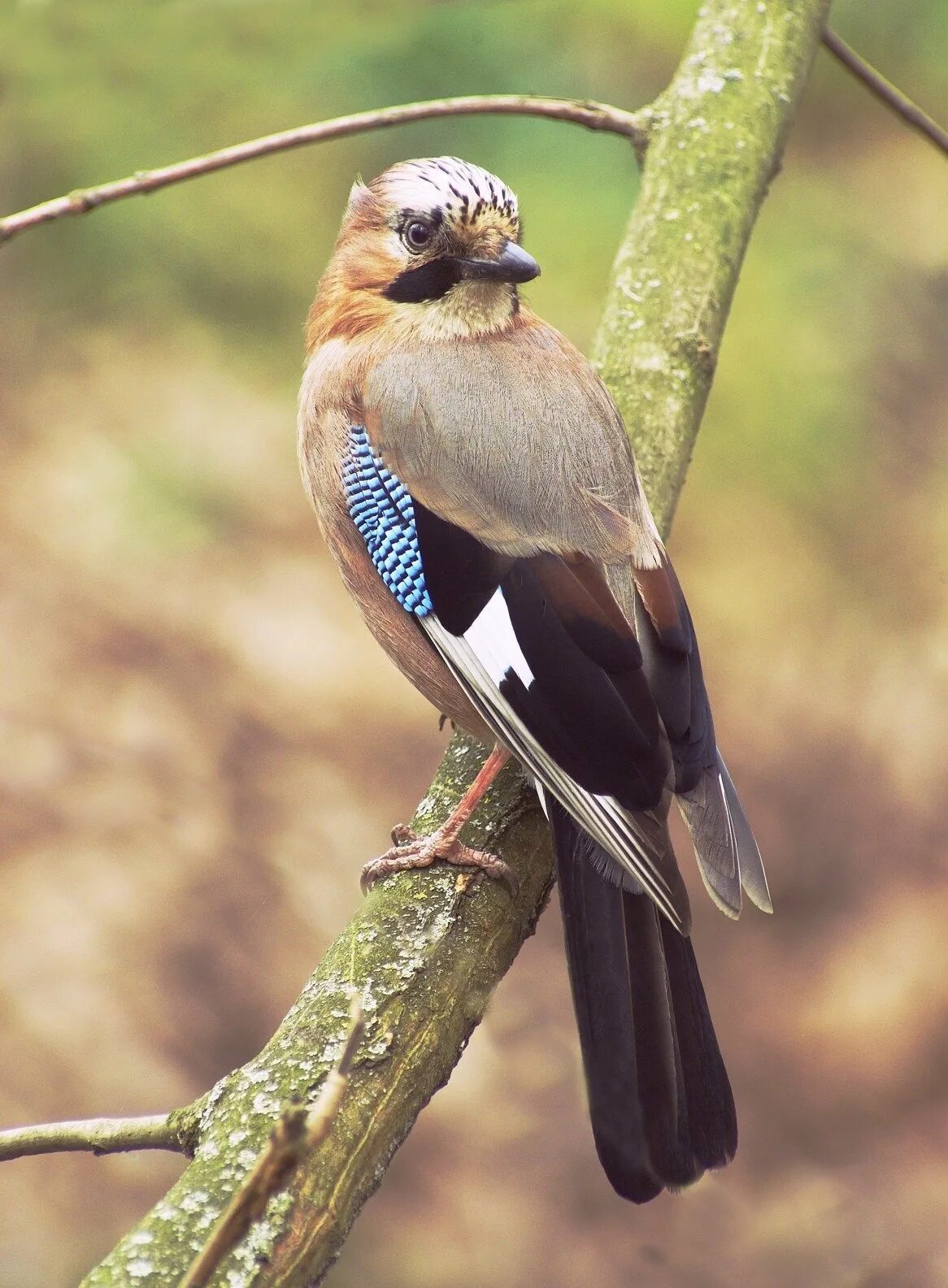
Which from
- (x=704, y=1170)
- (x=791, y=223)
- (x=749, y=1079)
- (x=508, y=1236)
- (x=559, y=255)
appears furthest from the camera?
(x=791, y=223)

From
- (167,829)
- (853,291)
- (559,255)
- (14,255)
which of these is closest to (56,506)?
(14,255)

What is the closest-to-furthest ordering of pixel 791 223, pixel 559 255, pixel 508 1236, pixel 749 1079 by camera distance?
pixel 508 1236 < pixel 749 1079 < pixel 559 255 < pixel 791 223

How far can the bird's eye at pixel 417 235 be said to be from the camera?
2584 millimetres

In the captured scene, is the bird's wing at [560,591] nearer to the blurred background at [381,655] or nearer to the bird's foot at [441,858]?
the bird's foot at [441,858]

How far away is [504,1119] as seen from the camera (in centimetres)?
371

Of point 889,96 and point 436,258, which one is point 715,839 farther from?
point 889,96

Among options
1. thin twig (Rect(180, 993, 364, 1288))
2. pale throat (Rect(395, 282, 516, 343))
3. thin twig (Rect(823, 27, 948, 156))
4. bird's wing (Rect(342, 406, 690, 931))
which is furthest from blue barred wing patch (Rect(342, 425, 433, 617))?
thin twig (Rect(823, 27, 948, 156))

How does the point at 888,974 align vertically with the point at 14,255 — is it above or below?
below

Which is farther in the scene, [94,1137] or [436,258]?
[436,258]

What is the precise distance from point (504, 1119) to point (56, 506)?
7.76 feet

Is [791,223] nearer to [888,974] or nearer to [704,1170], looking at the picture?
[888,974]

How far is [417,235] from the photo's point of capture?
2.61m

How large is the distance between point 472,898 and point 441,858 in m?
0.09

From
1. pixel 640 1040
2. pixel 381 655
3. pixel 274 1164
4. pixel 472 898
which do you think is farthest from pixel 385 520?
pixel 381 655
